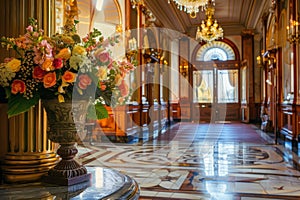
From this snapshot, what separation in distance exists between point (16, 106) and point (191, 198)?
86.1 inches

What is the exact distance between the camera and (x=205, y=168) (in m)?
4.30

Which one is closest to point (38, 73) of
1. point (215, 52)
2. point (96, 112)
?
point (96, 112)

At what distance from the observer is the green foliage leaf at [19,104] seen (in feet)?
3.86

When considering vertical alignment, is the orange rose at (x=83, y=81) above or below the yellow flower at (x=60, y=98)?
above

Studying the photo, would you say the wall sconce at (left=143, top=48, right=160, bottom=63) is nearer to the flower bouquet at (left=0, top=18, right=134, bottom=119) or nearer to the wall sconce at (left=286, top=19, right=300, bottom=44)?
the wall sconce at (left=286, top=19, right=300, bottom=44)

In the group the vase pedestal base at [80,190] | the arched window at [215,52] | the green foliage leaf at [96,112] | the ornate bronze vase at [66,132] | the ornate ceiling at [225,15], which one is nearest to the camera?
the vase pedestal base at [80,190]

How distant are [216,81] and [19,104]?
1396cm

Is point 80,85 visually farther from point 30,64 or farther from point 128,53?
point 128,53

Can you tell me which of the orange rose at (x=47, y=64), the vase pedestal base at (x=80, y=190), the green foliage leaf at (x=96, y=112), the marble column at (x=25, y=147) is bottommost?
the vase pedestal base at (x=80, y=190)

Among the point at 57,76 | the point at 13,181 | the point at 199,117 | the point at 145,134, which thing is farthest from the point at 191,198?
the point at 199,117

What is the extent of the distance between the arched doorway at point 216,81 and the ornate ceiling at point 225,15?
0.90 meters

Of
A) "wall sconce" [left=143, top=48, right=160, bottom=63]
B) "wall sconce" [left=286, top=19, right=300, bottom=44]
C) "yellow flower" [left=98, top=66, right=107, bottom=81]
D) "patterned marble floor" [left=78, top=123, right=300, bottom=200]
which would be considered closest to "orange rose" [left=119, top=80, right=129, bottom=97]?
"yellow flower" [left=98, top=66, right=107, bottom=81]

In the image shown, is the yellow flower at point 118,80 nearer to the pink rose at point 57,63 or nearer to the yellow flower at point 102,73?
the yellow flower at point 102,73

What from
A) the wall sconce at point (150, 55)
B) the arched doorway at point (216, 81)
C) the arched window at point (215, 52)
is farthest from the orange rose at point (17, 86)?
the arched window at point (215, 52)
